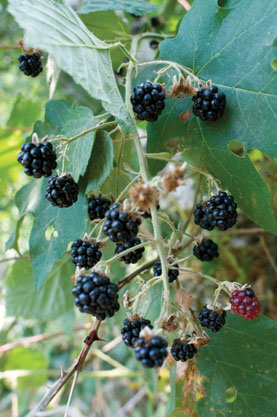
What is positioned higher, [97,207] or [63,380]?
[97,207]

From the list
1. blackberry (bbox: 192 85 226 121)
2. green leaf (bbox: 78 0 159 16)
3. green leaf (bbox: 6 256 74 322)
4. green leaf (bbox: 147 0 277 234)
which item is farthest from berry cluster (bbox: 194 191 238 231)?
green leaf (bbox: 6 256 74 322)

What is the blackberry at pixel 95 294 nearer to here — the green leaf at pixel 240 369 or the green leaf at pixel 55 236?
the green leaf at pixel 55 236

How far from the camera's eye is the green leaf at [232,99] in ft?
3.05

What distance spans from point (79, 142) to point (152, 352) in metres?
0.61

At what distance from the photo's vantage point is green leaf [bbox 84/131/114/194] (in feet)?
3.34

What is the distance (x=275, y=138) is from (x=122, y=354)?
6.64 feet

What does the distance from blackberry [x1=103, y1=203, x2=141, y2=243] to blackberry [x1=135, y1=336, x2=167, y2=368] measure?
0.65 ft

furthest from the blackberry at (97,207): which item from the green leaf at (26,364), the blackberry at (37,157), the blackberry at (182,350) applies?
the green leaf at (26,364)

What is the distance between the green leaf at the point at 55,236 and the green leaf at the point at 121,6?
68cm

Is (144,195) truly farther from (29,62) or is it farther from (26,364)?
(26,364)

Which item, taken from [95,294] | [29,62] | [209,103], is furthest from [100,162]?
[29,62]

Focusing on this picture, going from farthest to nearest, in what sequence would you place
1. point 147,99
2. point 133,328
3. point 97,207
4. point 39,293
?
point 39,293
point 97,207
point 147,99
point 133,328

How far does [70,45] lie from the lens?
812 millimetres

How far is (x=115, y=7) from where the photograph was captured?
132cm
